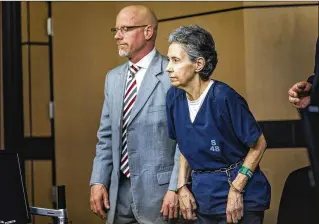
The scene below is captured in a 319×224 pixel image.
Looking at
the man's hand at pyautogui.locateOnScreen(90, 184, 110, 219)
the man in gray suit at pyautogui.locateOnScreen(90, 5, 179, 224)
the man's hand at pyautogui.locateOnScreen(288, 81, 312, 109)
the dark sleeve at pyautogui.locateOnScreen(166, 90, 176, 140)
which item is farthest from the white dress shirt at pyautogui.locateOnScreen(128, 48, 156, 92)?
the man's hand at pyautogui.locateOnScreen(288, 81, 312, 109)

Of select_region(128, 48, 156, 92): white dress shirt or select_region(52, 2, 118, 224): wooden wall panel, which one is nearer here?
select_region(128, 48, 156, 92): white dress shirt

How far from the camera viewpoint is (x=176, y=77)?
3039mm

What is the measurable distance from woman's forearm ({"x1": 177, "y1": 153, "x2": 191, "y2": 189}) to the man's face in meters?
0.58

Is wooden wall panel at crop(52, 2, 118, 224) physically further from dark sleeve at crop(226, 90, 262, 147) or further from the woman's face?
dark sleeve at crop(226, 90, 262, 147)

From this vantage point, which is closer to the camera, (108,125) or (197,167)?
(197,167)

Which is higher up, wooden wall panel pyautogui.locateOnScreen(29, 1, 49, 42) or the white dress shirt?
wooden wall panel pyautogui.locateOnScreen(29, 1, 49, 42)

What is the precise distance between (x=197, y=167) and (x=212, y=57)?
451mm

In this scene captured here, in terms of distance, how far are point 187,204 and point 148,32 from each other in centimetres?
83

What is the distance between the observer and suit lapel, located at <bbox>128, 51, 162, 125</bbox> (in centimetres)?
331

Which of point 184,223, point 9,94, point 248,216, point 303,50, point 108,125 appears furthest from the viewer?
point 9,94

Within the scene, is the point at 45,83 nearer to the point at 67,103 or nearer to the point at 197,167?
the point at 67,103

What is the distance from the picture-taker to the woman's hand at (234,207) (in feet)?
9.50

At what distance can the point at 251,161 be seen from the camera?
292 centimetres

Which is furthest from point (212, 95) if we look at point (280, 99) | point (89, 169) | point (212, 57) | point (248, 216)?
point (89, 169)
